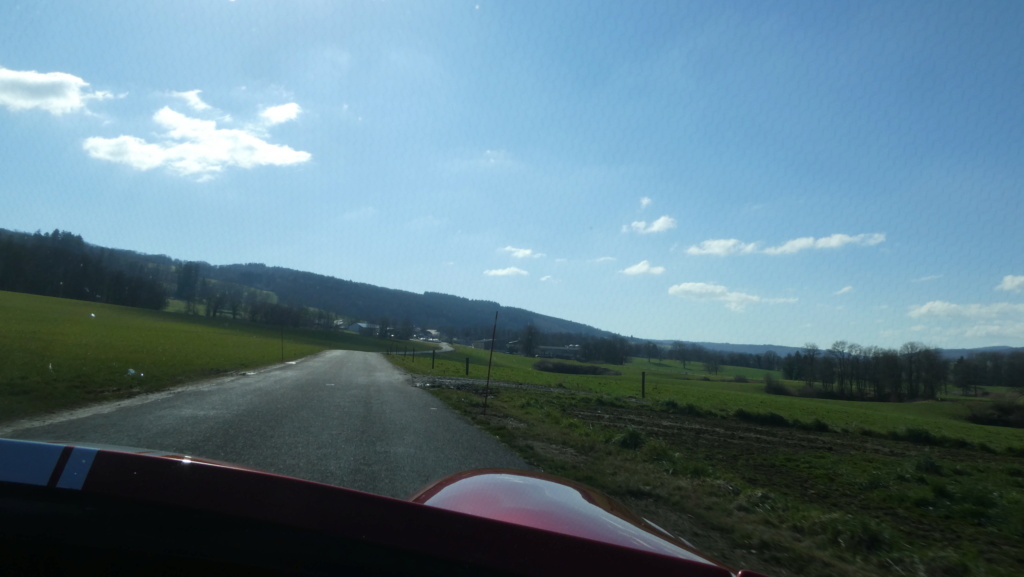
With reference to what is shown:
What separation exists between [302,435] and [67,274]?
97.9 meters

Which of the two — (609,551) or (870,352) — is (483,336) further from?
(609,551)

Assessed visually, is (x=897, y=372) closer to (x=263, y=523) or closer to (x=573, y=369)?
(x=573, y=369)

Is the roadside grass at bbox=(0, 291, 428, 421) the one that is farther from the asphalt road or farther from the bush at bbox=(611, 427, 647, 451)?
the bush at bbox=(611, 427, 647, 451)

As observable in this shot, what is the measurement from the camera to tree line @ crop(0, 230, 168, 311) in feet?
262

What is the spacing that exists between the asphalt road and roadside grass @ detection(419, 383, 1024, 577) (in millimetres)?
1539

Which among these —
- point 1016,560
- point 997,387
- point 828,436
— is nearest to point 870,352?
point 997,387

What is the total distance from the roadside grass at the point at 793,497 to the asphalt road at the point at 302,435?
5.05ft

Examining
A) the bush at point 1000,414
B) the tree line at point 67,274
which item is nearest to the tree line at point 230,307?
the tree line at point 67,274

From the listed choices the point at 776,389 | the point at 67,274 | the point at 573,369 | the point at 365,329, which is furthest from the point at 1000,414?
the point at 365,329

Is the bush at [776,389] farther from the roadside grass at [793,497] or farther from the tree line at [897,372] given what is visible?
the roadside grass at [793,497]

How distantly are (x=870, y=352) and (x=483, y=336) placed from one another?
397ft

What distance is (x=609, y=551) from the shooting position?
139cm

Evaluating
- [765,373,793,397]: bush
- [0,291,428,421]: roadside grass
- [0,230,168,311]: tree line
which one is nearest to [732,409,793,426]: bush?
[0,291,428,421]: roadside grass

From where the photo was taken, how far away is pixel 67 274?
8631 centimetres
